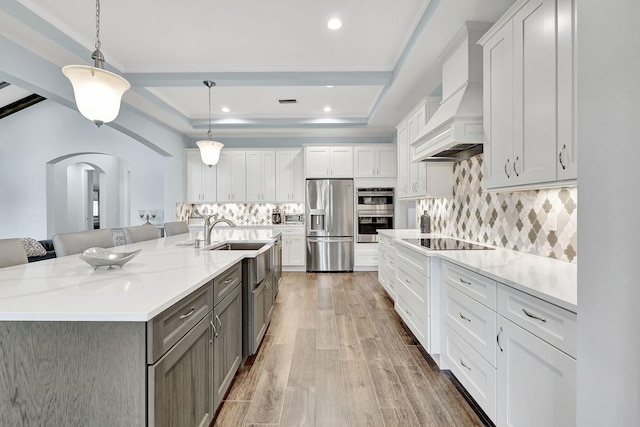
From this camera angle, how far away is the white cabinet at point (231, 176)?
6090 millimetres

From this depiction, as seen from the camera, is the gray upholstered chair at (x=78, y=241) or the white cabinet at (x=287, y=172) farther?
the white cabinet at (x=287, y=172)

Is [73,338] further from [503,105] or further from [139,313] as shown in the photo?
[503,105]

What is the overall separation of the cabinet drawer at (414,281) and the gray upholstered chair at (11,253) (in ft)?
8.74

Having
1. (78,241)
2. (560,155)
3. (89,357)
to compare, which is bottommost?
(89,357)

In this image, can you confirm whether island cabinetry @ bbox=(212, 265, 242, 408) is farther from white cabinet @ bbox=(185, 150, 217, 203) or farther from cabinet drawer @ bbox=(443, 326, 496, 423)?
white cabinet @ bbox=(185, 150, 217, 203)

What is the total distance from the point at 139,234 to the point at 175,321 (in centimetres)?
233

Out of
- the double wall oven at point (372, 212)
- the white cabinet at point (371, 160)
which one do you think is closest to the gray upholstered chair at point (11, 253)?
the double wall oven at point (372, 212)

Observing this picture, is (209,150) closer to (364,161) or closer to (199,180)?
(199,180)

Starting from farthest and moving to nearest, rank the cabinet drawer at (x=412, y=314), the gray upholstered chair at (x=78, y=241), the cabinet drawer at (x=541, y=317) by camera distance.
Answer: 1. the cabinet drawer at (x=412, y=314)
2. the gray upholstered chair at (x=78, y=241)
3. the cabinet drawer at (x=541, y=317)

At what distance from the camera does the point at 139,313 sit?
37.8 inches

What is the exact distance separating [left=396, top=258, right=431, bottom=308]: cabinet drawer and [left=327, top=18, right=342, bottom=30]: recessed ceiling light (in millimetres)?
2318

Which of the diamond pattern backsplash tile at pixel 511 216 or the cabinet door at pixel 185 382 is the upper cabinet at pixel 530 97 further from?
the cabinet door at pixel 185 382

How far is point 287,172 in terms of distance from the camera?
6086 mm

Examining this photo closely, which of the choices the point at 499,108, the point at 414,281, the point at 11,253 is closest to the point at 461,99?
the point at 499,108
